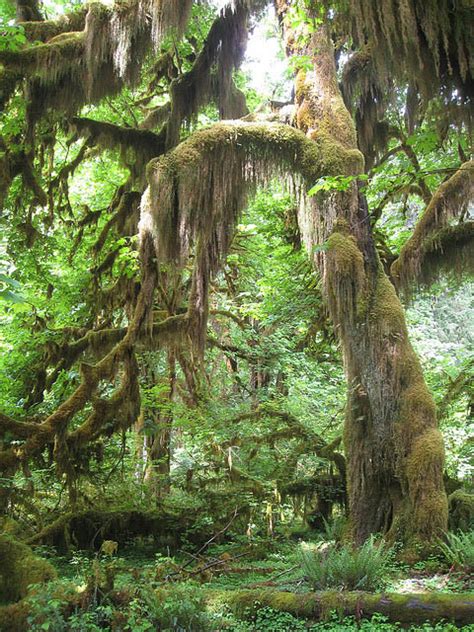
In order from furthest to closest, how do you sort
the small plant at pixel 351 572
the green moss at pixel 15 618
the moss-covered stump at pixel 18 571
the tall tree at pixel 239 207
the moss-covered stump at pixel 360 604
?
the tall tree at pixel 239 207, the moss-covered stump at pixel 18 571, the small plant at pixel 351 572, the green moss at pixel 15 618, the moss-covered stump at pixel 360 604

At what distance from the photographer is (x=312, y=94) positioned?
8945mm

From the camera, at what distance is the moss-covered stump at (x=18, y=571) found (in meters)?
5.70

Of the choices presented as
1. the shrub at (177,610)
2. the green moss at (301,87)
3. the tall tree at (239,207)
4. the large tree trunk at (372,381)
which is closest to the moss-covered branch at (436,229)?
the tall tree at (239,207)

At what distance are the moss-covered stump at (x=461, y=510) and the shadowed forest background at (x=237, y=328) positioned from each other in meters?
0.04

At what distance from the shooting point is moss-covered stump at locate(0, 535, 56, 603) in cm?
570

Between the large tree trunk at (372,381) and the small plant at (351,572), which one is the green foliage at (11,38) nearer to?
the large tree trunk at (372,381)

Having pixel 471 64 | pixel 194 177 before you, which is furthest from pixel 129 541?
pixel 471 64

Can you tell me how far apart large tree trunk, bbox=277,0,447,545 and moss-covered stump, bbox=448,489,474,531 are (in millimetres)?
1491

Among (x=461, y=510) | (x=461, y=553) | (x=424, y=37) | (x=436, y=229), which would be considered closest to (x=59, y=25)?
(x=436, y=229)

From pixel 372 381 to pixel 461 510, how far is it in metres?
2.54

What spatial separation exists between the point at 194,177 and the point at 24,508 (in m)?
7.34

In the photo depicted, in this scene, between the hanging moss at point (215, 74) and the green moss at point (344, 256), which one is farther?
the hanging moss at point (215, 74)

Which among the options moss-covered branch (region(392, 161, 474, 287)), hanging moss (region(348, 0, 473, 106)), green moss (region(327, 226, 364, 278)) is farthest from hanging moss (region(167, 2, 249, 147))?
hanging moss (region(348, 0, 473, 106))

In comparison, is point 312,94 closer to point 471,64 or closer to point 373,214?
point 373,214
